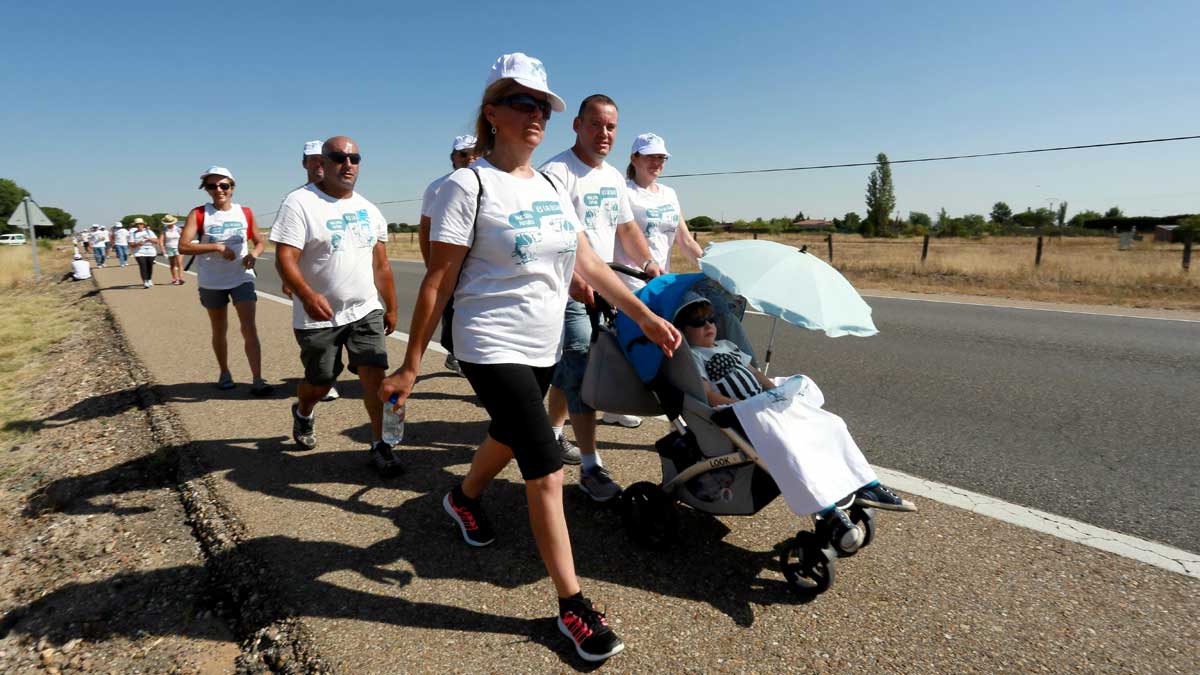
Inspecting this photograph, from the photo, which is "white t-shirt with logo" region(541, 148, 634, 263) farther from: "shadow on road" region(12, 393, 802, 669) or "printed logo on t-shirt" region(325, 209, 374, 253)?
"shadow on road" region(12, 393, 802, 669)

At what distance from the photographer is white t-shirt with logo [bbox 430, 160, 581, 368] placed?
2309 millimetres

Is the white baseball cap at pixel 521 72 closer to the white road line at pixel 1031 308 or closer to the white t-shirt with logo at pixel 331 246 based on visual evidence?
the white t-shirt with logo at pixel 331 246

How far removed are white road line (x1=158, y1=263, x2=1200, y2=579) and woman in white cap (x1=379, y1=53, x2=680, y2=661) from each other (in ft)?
6.87

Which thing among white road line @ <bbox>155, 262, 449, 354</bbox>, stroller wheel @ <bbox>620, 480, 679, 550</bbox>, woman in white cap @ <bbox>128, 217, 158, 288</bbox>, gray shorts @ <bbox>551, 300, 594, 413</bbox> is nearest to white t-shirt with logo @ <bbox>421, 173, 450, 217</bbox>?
gray shorts @ <bbox>551, 300, 594, 413</bbox>

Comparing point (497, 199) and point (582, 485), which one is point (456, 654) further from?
point (497, 199)

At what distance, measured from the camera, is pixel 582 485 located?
11.6ft

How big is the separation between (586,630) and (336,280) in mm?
2737

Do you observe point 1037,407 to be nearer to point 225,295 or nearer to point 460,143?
point 460,143

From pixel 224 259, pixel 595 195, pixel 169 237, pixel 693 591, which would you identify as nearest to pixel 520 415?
pixel 693 591

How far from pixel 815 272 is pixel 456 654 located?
2.09m

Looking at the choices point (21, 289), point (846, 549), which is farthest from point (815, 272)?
point (21, 289)

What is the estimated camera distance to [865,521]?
2740 millimetres

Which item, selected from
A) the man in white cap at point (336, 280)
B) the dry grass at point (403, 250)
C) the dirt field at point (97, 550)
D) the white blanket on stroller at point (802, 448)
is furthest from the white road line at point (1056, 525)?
the dry grass at point (403, 250)

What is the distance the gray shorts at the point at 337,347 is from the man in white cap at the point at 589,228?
3.80ft
